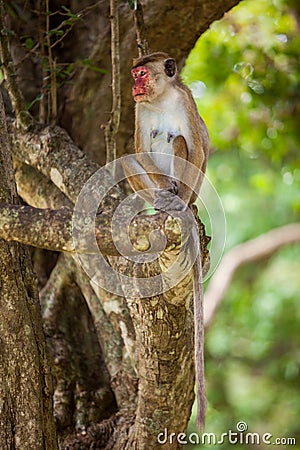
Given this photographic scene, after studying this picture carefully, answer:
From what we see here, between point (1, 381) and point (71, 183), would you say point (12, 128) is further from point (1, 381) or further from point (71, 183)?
point (1, 381)

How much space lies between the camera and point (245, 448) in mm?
7949

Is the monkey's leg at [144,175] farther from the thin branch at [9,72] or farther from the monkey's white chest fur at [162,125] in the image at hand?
the thin branch at [9,72]

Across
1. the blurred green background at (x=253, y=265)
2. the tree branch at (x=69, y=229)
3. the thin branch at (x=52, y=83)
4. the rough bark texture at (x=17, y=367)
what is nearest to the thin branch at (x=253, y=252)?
→ the blurred green background at (x=253, y=265)

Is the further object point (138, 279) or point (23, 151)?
point (23, 151)

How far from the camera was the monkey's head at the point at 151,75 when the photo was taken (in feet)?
9.68

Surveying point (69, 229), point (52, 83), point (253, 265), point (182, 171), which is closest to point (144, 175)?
point (182, 171)

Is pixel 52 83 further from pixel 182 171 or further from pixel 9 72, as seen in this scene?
pixel 182 171

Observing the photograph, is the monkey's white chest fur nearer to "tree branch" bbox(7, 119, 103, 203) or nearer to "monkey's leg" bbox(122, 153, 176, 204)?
"monkey's leg" bbox(122, 153, 176, 204)

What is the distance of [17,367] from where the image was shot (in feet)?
8.39

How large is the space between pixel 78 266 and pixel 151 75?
0.99 meters

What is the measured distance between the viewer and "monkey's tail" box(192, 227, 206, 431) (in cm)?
221

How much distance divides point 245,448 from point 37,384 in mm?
5827

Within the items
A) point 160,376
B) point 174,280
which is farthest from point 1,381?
point 174,280

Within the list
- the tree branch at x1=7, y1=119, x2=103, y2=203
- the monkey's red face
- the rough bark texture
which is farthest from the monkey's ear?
the rough bark texture
